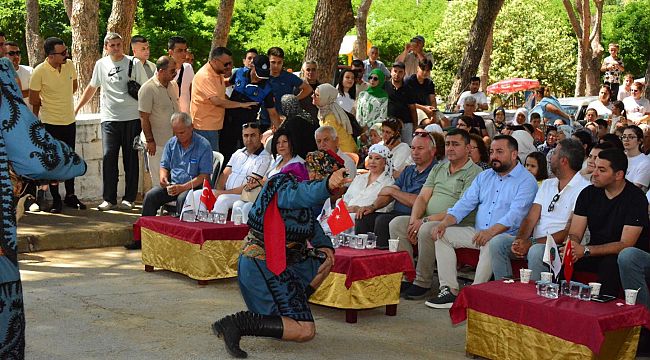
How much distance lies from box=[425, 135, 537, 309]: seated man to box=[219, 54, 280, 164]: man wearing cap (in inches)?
159

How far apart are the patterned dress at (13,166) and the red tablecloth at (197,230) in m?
4.33

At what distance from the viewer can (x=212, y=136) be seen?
11.1 m

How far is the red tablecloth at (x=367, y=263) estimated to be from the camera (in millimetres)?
6941

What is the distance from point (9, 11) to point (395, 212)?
104 ft

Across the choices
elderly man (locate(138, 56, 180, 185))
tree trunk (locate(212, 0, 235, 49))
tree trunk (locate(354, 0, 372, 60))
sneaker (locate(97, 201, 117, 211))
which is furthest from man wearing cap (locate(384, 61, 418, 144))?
tree trunk (locate(354, 0, 372, 60))

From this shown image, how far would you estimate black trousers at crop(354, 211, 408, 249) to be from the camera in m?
8.47

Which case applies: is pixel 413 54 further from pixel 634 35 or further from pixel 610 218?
pixel 634 35

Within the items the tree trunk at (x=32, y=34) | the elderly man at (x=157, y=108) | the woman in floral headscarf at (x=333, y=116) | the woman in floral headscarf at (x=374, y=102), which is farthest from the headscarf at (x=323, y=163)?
the tree trunk at (x=32, y=34)

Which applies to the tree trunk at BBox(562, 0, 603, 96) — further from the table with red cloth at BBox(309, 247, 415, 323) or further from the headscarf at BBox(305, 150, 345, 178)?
the headscarf at BBox(305, 150, 345, 178)

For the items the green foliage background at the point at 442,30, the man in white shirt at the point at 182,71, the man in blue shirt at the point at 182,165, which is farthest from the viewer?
the green foliage background at the point at 442,30

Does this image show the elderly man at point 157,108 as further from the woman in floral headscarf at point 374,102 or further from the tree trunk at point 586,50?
the tree trunk at point 586,50

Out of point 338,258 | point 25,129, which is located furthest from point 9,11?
point 25,129

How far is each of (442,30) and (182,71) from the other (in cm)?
3102

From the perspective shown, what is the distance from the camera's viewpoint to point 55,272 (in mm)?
8695
